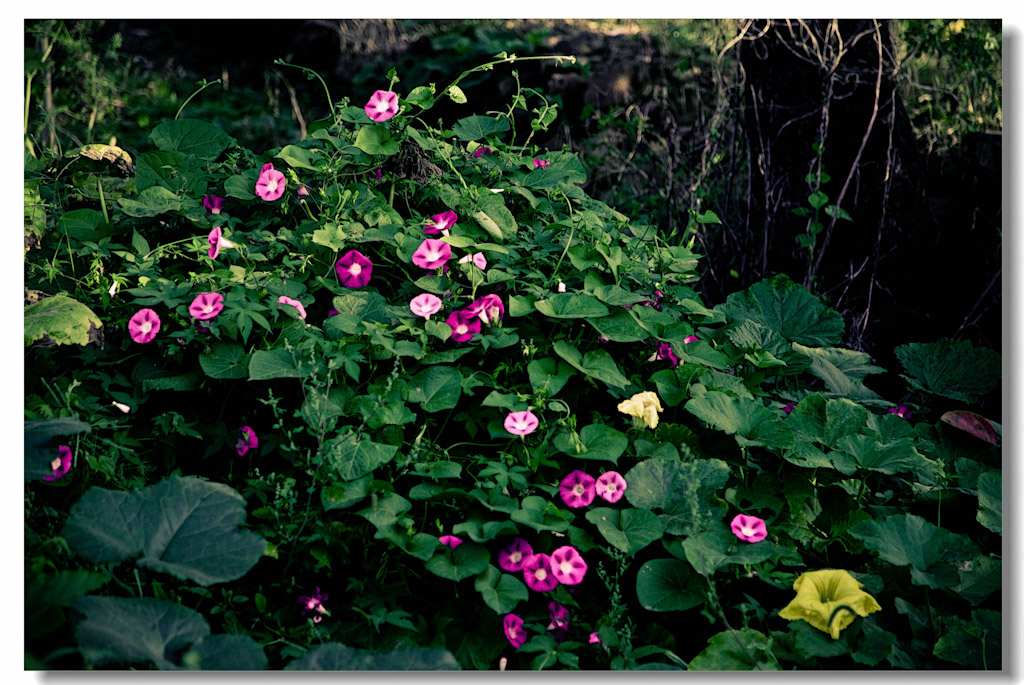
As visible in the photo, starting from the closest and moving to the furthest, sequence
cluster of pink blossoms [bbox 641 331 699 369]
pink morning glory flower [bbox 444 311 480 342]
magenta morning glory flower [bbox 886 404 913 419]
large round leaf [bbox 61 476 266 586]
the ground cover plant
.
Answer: large round leaf [bbox 61 476 266 586] → the ground cover plant → pink morning glory flower [bbox 444 311 480 342] → cluster of pink blossoms [bbox 641 331 699 369] → magenta morning glory flower [bbox 886 404 913 419]

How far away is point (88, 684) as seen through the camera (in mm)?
1148

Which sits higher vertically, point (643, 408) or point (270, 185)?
point (270, 185)

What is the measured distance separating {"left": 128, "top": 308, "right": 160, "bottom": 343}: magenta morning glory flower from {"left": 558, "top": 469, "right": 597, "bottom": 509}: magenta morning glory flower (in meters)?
0.84

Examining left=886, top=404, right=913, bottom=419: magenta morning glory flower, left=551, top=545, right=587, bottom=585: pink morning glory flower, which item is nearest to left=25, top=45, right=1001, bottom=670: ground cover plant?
left=551, top=545, right=587, bottom=585: pink morning glory flower

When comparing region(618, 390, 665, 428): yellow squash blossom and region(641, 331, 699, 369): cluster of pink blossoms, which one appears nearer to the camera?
region(618, 390, 665, 428): yellow squash blossom

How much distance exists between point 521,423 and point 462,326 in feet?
0.78

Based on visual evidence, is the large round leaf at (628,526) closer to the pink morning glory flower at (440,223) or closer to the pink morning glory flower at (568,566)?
the pink morning glory flower at (568,566)

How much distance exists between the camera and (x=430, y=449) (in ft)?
5.01

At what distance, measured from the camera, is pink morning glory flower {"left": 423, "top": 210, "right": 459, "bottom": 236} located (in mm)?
1732

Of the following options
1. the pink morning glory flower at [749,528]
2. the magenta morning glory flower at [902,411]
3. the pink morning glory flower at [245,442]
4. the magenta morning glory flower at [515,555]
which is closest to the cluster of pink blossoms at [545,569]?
the magenta morning glory flower at [515,555]

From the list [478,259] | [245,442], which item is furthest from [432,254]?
[245,442]

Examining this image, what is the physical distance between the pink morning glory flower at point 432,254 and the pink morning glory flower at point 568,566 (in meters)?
0.63

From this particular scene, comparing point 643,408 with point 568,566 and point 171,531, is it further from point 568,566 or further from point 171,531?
point 171,531

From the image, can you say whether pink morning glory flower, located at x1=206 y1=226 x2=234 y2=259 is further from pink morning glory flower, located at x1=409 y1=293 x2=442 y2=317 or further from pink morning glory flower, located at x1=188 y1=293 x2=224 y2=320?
pink morning glory flower, located at x1=409 y1=293 x2=442 y2=317
